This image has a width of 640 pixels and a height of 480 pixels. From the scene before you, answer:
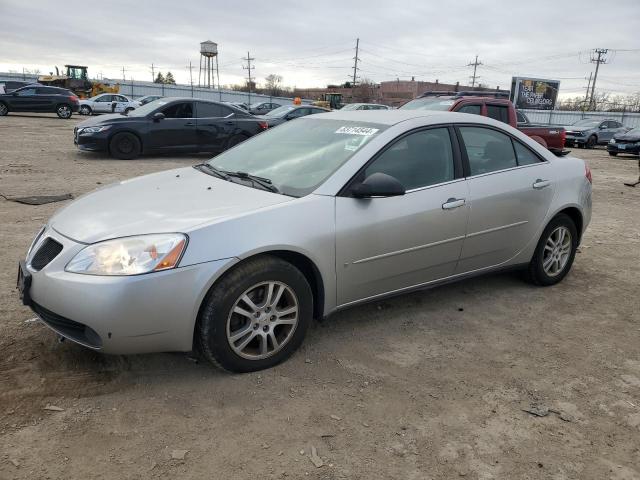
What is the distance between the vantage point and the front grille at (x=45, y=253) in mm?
2887

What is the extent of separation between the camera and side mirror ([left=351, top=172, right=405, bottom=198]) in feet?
10.5

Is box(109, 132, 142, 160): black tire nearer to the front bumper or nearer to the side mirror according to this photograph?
the front bumper

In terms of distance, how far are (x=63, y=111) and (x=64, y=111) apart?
5cm

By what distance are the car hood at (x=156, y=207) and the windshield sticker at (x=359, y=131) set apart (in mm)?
853

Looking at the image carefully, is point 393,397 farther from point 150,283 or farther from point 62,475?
point 62,475

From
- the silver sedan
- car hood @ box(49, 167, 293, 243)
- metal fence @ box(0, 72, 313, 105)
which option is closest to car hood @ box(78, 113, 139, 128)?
the silver sedan

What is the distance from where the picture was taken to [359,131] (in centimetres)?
373

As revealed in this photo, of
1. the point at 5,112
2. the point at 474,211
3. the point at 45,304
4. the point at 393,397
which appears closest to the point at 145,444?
the point at 45,304

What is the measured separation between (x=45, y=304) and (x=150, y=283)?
648 millimetres

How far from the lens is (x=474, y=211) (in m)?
3.88

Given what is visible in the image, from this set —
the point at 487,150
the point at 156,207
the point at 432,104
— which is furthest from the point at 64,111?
the point at 487,150

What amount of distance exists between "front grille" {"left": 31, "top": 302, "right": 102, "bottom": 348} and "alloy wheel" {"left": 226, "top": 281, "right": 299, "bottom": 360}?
70 centimetres

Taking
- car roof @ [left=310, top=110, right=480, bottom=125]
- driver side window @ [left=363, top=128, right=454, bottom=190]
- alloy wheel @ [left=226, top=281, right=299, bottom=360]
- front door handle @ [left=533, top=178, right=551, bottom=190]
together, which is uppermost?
car roof @ [left=310, top=110, right=480, bottom=125]

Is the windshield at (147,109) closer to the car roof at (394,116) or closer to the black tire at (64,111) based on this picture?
the car roof at (394,116)
